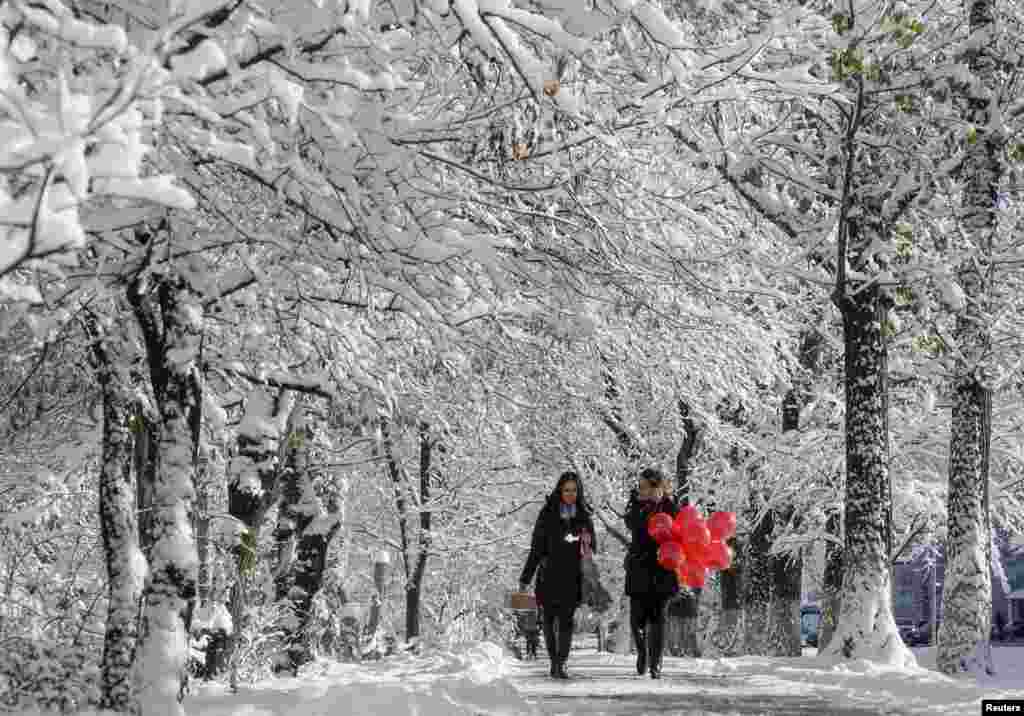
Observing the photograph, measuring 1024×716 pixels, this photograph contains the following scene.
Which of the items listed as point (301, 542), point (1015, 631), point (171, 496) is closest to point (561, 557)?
point (171, 496)

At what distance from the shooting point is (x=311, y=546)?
18781 mm

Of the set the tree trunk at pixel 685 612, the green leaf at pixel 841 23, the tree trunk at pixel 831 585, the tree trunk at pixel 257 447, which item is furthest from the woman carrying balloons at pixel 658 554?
the tree trunk at pixel 685 612

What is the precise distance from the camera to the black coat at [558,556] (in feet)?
38.2

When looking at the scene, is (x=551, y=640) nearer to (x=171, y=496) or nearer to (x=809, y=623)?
(x=171, y=496)

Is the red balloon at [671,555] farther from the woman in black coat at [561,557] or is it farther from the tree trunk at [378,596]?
the tree trunk at [378,596]

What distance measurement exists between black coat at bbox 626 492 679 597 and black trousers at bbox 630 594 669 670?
0.06 meters

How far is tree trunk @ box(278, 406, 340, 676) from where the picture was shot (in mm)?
17719

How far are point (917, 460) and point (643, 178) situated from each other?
17.6 metres

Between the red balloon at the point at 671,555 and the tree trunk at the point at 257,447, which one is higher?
the tree trunk at the point at 257,447

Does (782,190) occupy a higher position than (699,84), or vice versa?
(782,190)

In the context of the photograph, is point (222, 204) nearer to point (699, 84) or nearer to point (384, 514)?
point (699, 84)

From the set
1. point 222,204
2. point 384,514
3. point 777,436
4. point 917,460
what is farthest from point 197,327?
point 384,514

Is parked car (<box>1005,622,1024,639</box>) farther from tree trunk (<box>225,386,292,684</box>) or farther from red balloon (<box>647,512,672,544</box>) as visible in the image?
red balloon (<box>647,512,672,544</box>)

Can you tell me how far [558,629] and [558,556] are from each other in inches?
25.5
